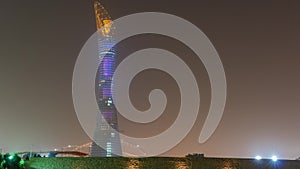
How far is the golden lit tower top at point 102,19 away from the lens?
107 metres

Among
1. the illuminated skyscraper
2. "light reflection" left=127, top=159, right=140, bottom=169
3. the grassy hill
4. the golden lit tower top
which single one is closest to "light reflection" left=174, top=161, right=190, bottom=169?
the grassy hill

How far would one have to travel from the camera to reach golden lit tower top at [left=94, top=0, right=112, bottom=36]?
10721cm

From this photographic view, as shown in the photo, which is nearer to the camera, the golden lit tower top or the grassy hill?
the grassy hill

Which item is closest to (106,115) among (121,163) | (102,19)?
(102,19)

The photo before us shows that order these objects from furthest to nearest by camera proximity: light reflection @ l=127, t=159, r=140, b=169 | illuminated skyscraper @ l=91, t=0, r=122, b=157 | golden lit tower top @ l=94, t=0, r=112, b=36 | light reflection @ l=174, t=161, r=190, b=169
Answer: golden lit tower top @ l=94, t=0, r=112, b=36 < illuminated skyscraper @ l=91, t=0, r=122, b=157 < light reflection @ l=174, t=161, r=190, b=169 < light reflection @ l=127, t=159, r=140, b=169

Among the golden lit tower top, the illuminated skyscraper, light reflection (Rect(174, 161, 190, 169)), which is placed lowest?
light reflection (Rect(174, 161, 190, 169))

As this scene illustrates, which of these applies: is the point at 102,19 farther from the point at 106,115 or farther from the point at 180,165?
the point at 180,165

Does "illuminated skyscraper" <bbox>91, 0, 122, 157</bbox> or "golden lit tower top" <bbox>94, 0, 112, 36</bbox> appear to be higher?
"golden lit tower top" <bbox>94, 0, 112, 36</bbox>

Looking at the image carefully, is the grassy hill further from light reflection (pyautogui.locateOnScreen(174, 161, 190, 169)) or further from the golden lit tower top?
the golden lit tower top

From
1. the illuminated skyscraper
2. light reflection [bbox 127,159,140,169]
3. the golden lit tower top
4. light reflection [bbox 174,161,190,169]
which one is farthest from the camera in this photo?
the golden lit tower top

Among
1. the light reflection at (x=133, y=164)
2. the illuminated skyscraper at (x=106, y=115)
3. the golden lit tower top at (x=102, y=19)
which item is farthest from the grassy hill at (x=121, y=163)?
the golden lit tower top at (x=102, y=19)

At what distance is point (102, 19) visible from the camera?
11462 centimetres

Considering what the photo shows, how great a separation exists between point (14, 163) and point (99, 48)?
8563 cm

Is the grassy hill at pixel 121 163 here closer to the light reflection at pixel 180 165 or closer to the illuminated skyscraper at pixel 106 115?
the light reflection at pixel 180 165
